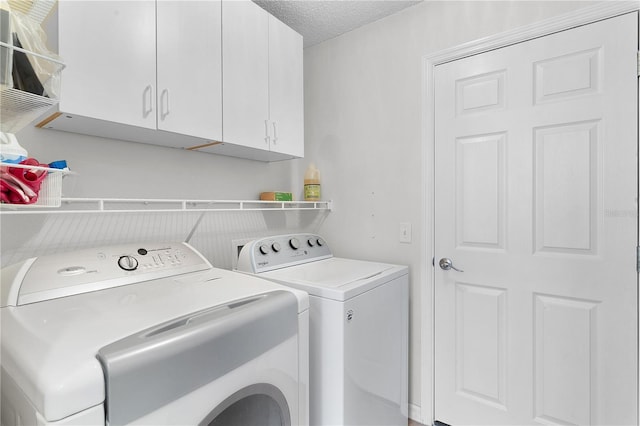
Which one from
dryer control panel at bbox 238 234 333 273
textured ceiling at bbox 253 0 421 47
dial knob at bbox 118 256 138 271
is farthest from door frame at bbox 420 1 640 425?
dial knob at bbox 118 256 138 271

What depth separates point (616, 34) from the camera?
1.40 meters

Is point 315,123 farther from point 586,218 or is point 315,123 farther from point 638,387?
point 638,387

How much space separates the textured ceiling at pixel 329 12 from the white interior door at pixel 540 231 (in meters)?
0.52

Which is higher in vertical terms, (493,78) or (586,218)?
(493,78)

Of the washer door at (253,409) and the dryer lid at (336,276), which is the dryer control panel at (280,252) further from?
the washer door at (253,409)

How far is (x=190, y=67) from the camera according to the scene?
1.38 meters

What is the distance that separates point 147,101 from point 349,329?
1.21 m

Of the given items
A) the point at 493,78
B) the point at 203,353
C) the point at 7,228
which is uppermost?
the point at 493,78

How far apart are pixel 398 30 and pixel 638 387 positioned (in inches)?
84.0

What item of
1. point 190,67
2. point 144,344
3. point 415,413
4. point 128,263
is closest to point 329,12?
point 190,67

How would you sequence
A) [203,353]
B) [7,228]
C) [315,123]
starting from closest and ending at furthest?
[203,353] < [7,228] < [315,123]

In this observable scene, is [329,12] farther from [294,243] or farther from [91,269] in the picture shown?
[91,269]

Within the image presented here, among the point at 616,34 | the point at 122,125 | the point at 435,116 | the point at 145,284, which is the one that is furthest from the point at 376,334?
the point at 616,34

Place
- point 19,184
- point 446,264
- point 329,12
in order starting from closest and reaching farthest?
1. point 19,184
2. point 446,264
3. point 329,12
